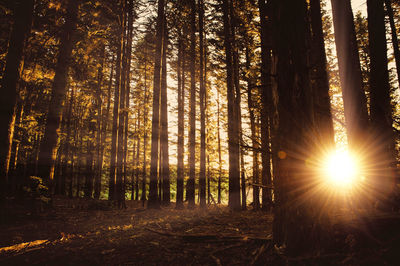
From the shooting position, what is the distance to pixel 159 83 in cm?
1130

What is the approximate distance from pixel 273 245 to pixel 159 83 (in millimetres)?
9977

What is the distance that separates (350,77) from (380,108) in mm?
1030

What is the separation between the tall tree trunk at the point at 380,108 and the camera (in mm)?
4532

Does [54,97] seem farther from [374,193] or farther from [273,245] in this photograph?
[374,193]

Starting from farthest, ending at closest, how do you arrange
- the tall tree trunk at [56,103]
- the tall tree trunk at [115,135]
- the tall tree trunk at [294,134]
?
1. the tall tree trunk at [115,135]
2. the tall tree trunk at [56,103]
3. the tall tree trunk at [294,134]

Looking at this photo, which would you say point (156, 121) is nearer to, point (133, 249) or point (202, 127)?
point (202, 127)

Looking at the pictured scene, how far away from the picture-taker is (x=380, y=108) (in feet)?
15.7

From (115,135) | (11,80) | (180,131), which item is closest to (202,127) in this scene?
(180,131)

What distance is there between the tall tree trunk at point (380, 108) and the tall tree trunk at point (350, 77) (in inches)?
Answer: 8.8

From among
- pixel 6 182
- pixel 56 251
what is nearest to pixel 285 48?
pixel 56 251

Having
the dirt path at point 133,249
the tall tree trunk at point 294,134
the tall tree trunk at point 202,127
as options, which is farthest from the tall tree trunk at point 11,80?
the tall tree trunk at point 202,127

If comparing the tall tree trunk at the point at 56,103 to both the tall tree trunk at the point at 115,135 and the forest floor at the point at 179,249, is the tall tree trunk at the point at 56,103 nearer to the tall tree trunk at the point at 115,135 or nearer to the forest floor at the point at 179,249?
the forest floor at the point at 179,249

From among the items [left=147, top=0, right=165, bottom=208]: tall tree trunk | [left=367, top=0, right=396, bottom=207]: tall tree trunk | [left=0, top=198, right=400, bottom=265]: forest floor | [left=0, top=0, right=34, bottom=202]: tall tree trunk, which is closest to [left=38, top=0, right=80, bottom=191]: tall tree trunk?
[left=0, top=0, right=34, bottom=202]: tall tree trunk

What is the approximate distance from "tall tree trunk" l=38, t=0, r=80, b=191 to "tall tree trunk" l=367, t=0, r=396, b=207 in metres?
10.5
